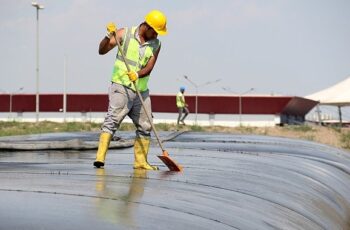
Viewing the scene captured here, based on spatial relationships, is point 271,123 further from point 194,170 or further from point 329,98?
point 194,170

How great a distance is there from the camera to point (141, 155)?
26.1 feet

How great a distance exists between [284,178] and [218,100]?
44.1 m

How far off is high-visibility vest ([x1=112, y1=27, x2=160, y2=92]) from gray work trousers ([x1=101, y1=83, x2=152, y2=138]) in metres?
0.07

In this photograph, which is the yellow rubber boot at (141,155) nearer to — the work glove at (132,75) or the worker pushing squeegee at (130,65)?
the worker pushing squeegee at (130,65)

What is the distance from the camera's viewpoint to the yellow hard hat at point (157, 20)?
7.50 m

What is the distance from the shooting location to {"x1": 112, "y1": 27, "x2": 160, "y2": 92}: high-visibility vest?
25.1 feet

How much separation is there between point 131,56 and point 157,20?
0.40 meters

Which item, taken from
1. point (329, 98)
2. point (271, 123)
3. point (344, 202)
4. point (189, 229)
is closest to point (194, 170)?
point (344, 202)

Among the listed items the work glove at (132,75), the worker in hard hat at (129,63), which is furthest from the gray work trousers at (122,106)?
the work glove at (132,75)

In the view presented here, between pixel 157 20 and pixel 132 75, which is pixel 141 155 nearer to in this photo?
pixel 132 75

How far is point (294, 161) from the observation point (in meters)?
9.98

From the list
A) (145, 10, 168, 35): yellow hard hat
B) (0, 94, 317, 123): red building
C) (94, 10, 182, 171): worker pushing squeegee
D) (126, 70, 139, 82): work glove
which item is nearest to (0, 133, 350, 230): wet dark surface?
(94, 10, 182, 171): worker pushing squeegee

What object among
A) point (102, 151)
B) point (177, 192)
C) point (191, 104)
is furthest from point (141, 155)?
point (191, 104)

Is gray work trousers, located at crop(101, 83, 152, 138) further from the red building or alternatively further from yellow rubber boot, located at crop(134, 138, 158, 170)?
the red building
